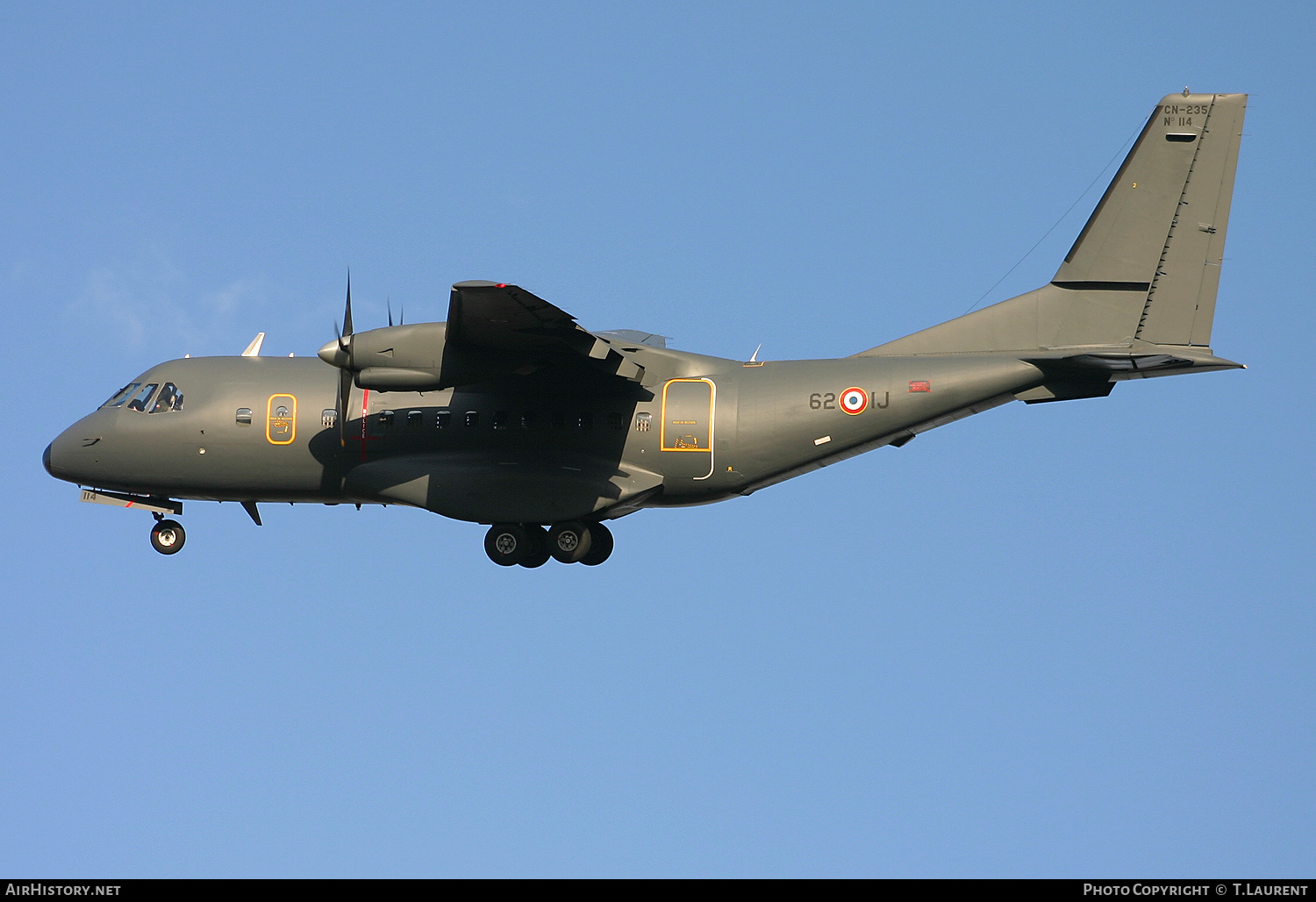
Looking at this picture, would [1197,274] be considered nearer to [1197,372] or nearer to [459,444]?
[1197,372]

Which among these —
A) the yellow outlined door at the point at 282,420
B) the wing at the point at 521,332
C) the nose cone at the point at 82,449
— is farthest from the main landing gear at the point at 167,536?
the wing at the point at 521,332

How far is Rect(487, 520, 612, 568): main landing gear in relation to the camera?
22.1 meters

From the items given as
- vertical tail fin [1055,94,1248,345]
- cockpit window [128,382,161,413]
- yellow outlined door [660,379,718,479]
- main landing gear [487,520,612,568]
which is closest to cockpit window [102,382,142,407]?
cockpit window [128,382,161,413]

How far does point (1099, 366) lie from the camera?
20.5 meters

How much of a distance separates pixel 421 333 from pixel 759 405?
505 cm

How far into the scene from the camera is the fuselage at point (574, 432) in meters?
21.3

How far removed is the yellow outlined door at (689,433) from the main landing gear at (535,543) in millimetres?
1761

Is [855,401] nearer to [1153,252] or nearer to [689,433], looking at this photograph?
[689,433]

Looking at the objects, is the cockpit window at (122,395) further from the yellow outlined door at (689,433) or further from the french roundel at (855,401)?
the french roundel at (855,401)

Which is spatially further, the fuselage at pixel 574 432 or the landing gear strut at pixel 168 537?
the landing gear strut at pixel 168 537

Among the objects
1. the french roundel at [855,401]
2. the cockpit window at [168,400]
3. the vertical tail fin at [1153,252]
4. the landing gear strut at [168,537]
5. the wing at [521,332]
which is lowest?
the landing gear strut at [168,537]

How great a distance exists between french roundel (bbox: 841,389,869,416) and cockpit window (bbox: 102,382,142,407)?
1143 cm

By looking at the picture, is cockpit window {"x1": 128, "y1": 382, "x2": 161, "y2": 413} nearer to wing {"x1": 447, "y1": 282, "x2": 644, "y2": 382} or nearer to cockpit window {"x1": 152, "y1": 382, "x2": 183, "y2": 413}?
cockpit window {"x1": 152, "y1": 382, "x2": 183, "y2": 413}

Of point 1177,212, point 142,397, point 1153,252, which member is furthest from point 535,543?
point 1177,212
